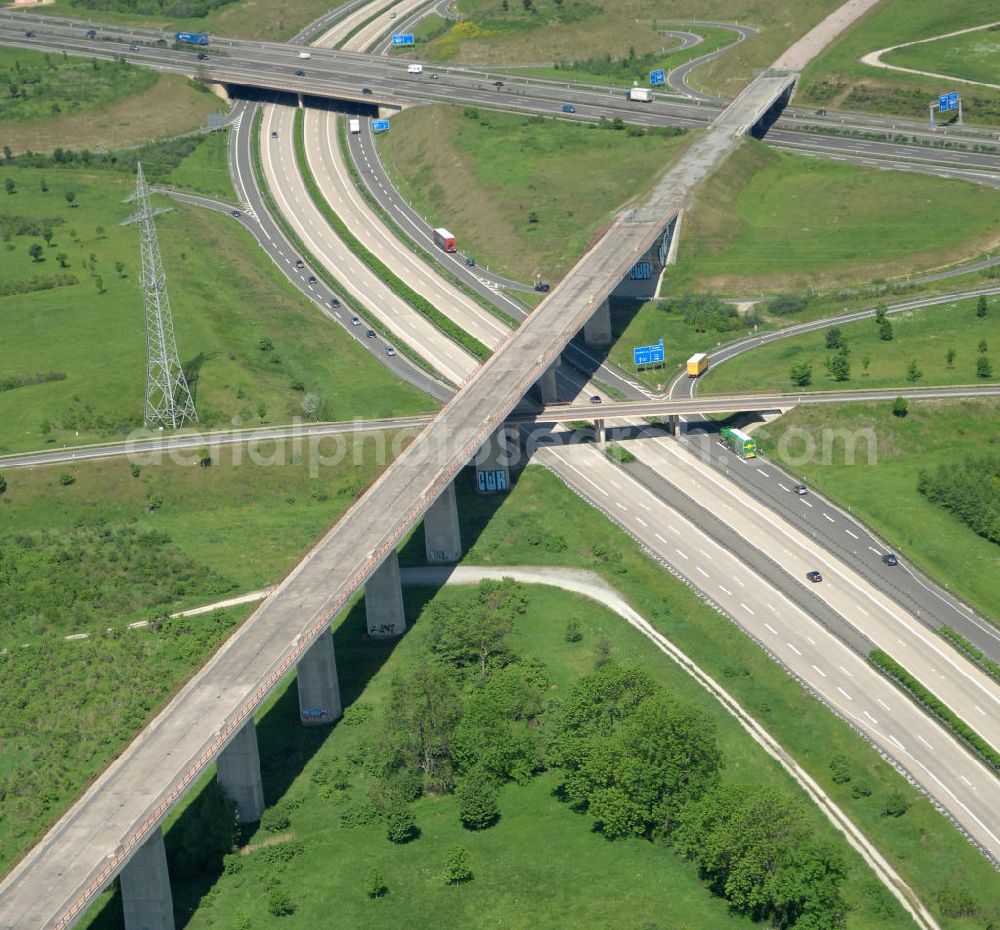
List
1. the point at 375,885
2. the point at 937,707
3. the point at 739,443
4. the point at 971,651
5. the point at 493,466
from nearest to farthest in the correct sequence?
the point at 375,885 → the point at 937,707 → the point at 971,651 → the point at 493,466 → the point at 739,443

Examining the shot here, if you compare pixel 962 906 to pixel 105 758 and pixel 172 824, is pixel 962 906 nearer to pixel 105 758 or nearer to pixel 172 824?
pixel 172 824

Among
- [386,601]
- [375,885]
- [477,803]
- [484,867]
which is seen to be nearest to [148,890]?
[375,885]

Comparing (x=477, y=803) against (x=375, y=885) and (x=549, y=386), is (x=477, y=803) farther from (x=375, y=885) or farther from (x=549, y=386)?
(x=549, y=386)

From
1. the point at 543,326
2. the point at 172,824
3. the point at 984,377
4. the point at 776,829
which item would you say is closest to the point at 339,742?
the point at 172,824

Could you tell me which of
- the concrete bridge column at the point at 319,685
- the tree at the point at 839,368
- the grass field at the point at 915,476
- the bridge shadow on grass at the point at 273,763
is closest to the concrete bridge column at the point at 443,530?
the bridge shadow on grass at the point at 273,763

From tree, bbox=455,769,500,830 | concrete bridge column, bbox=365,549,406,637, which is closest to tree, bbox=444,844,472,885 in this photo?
tree, bbox=455,769,500,830

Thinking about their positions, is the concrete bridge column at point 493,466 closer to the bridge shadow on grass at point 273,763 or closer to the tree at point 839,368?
the bridge shadow on grass at point 273,763
